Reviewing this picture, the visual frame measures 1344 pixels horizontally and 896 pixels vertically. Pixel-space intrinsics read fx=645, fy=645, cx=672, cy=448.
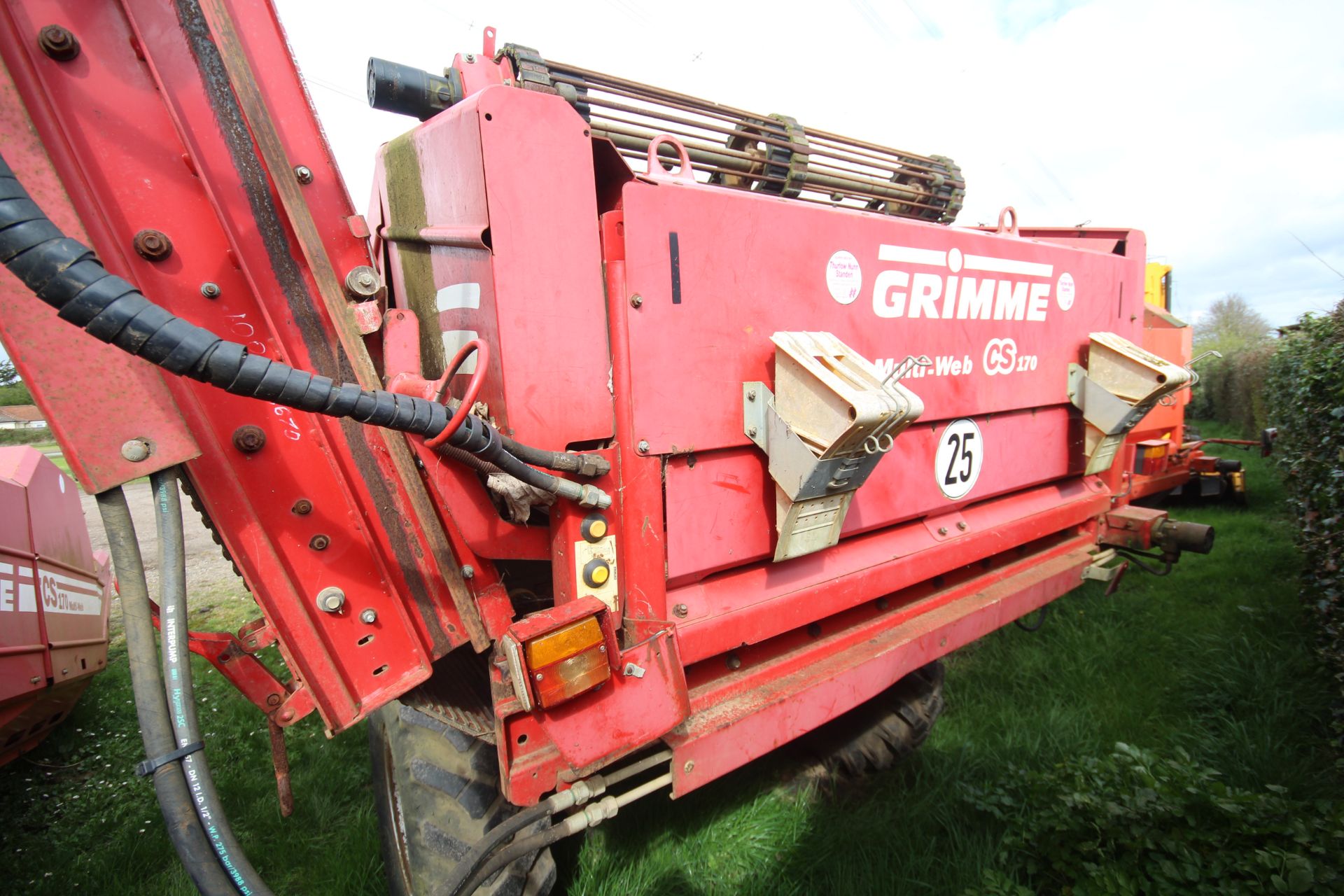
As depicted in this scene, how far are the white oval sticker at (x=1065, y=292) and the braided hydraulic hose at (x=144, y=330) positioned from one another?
3.09 meters

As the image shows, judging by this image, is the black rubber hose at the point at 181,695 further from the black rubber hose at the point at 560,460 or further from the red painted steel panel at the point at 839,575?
the red painted steel panel at the point at 839,575

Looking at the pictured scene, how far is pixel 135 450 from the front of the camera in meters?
1.23

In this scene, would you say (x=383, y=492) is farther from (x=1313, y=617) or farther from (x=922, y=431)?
(x=1313, y=617)

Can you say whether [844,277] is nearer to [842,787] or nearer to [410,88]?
[410,88]

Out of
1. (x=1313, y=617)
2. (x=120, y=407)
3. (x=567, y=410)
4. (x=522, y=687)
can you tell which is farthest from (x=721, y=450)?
(x=1313, y=617)

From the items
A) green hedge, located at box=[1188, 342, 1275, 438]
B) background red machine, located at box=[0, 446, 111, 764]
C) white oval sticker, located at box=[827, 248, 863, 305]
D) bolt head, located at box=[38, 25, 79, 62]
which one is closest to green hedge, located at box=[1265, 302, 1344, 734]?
white oval sticker, located at box=[827, 248, 863, 305]

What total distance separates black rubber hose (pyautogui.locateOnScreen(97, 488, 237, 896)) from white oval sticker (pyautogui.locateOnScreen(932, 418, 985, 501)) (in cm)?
249

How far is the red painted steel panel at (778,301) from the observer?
5.78ft

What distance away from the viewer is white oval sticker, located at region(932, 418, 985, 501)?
2.67 metres

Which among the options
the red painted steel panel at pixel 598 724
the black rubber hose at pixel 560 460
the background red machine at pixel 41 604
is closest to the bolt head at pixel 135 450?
the black rubber hose at pixel 560 460

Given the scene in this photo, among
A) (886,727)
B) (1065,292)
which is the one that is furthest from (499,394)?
(1065,292)

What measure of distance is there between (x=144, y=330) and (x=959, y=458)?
2.70m

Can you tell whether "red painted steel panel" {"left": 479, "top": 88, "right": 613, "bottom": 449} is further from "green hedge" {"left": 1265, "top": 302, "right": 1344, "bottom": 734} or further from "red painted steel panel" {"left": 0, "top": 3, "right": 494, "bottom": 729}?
"green hedge" {"left": 1265, "top": 302, "right": 1344, "bottom": 734}

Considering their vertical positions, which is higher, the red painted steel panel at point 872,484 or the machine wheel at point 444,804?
the red painted steel panel at point 872,484
